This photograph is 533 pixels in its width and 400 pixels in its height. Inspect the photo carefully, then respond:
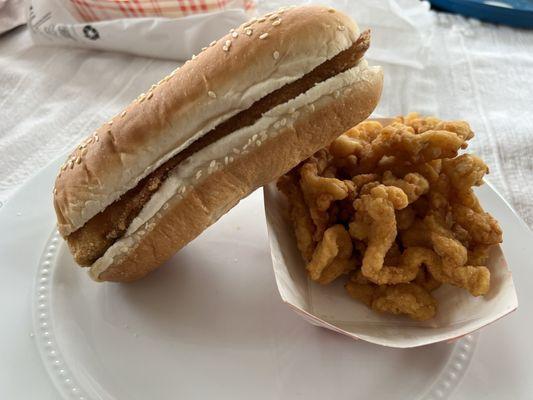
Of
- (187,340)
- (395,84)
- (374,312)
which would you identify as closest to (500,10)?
(395,84)

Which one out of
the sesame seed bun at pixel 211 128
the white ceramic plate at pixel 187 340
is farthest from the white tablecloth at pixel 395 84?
the sesame seed bun at pixel 211 128

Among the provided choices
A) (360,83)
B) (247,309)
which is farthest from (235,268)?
(360,83)

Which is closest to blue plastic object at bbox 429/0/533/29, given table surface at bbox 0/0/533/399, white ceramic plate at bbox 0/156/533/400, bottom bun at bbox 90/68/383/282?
table surface at bbox 0/0/533/399

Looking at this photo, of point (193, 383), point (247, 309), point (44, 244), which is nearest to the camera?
point (193, 383)

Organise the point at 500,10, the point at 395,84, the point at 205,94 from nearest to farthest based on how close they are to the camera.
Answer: the point at 205,94 → the point at 395,84 → the point at 500,10

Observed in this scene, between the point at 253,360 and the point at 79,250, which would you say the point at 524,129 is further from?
the point at 79,250

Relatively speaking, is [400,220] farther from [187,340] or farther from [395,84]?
[395,84]

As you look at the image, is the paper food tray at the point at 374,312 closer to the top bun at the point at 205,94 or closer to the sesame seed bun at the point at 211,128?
the sesame seed bun at the point at 211,128
